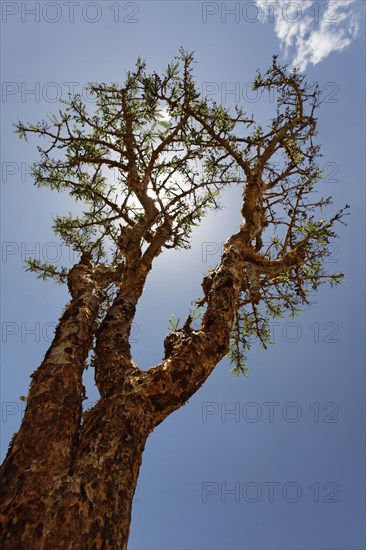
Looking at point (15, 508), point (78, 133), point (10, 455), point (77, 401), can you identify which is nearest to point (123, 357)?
point (77, 401)

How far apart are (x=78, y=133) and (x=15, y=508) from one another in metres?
9.04

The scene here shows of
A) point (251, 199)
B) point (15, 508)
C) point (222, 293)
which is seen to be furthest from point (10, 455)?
point (251, 199)

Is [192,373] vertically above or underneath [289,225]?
underneath

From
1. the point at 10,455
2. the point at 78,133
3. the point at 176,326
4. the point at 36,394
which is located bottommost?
the point at 10,455

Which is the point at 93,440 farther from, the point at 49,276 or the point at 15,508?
the point at 49,276

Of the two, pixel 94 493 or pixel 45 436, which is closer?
pixel 94 493

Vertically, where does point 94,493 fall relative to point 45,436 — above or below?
below

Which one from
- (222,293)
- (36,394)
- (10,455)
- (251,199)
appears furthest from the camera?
(251,199)

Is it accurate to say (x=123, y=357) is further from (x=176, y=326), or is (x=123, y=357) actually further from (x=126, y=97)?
(x=126, y=97)

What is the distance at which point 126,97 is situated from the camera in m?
9.59

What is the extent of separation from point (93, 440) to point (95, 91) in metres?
9.70

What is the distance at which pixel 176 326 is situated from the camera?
5.29 meters

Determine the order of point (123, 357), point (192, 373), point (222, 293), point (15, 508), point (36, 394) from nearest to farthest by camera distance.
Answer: point (15, 508)
point (36, 394)
point (192, 373)
point (123, 357)
point (222, 293)

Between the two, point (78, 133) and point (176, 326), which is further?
point (78, 133)
